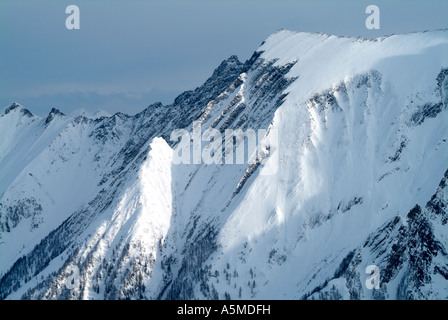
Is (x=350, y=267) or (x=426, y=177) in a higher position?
(x=426, y=177)

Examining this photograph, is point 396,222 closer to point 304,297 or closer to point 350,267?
point 350,267

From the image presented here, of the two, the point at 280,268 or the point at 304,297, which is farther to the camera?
the point at 280,268
